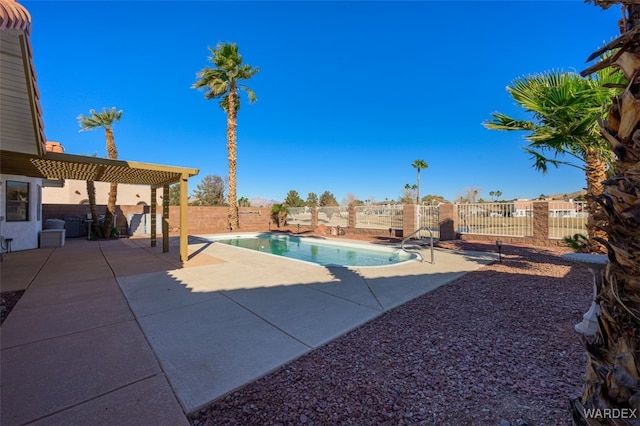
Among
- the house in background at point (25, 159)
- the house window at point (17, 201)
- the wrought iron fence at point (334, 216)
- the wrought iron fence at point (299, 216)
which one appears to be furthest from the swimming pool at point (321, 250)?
the house window at point (17, 201)

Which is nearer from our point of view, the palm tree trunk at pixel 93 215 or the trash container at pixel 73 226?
the palm tree trunk at pixel 93 215

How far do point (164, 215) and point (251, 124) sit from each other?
1539cm

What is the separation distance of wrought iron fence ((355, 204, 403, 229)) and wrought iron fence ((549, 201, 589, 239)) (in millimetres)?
6794

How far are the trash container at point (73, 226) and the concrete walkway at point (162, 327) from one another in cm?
896

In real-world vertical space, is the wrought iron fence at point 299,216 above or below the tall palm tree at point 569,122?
below

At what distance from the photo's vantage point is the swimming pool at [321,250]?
30.4ft

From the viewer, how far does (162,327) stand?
3.39m

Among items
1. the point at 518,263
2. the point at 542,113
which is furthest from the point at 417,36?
the point at 518,263

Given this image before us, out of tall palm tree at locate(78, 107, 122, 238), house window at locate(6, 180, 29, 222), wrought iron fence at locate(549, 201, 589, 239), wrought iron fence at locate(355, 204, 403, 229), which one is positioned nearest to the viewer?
house window at locate(6, 180, 29, 222)

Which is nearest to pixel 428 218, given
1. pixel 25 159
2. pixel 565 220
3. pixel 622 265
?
pixel 565 220

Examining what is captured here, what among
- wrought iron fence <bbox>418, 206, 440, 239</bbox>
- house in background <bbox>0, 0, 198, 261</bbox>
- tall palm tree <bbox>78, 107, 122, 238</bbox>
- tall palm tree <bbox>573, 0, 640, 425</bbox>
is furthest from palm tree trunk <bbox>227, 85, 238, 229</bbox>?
tall palm tree <bbox>573, 0, 640, 425</bbox>

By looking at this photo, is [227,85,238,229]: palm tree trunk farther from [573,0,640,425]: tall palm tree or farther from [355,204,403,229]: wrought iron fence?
[573,0,640,425]: tall palm tree

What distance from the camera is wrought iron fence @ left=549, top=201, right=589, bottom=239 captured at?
10.1 m

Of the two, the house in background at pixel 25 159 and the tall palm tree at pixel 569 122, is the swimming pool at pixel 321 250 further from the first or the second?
the house in background at pixel 25 159
